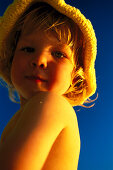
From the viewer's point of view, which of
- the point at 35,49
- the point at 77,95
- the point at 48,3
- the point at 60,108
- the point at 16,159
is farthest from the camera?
the point at 77,95

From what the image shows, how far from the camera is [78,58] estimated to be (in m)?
0.87

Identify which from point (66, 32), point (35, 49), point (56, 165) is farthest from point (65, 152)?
point (66, 32)

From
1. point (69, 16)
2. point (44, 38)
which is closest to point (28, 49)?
point (44, 38)

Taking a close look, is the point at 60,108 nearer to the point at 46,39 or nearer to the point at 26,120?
the point at 26,120

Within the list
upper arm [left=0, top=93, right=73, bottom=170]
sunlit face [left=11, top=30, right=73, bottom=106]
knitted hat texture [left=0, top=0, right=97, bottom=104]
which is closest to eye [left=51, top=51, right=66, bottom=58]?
sunlit face [left=11, top=30, right=73, bottom=106]

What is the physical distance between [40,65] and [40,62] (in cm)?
1

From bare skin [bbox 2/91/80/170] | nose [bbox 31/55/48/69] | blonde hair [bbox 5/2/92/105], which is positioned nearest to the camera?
bare skin [bbox 2/91/80/170]

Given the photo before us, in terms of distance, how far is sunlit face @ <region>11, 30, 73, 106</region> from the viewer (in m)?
0.64

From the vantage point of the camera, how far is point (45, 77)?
640 mm

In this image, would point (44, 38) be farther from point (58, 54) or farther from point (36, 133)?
point (36, 133)

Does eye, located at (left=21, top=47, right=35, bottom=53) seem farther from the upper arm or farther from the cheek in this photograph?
the upper arm

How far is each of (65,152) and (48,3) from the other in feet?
2.09

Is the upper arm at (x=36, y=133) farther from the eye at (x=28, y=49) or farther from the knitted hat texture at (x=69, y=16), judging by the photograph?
the knitted hat texture at (x=69, y=16)

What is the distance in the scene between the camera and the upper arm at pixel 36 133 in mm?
341
